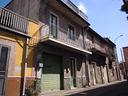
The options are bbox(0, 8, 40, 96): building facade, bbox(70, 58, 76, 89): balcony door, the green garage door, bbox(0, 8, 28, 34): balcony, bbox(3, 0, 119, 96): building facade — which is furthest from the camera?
bbox(70, 58, 76, 89): balcony door

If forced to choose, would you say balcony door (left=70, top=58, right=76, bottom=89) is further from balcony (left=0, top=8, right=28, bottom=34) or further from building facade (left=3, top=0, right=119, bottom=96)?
balcony (left=0, top=8, right=28, bottom=34)

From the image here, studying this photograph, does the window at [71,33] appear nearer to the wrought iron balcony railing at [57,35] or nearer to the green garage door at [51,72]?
the wrought iron balcony railing at [57,35]

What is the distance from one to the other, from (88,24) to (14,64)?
10989mm

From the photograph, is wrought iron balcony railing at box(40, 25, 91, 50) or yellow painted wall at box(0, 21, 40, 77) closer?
yellow painted wall at box(0, 21, 40, 77)

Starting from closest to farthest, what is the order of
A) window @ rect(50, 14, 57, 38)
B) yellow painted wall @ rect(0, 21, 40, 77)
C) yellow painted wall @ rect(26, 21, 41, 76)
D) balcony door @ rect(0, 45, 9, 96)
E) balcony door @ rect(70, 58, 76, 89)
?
balcony door @ rect(0, 45, 9, 96) → yellow painted wall @ rect(0, 21, 40, 77) → yellow painted wall @ rect(26, 21, 41, 76) → window @ rect(50, 14, 57, 38) → balcony door @ rect(70, 58, 76, 89)

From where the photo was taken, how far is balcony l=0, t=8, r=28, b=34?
9170mm

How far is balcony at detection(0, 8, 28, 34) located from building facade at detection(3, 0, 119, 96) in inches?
16.4

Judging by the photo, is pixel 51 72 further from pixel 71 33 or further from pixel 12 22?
pixel 71 33

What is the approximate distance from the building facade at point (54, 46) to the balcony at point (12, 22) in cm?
42

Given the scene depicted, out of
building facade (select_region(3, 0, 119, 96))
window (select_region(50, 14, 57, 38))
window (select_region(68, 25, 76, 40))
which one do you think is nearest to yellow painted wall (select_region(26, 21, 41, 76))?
building facade (select_region(3, 0, 119, 96))

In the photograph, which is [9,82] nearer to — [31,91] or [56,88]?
[31,91]

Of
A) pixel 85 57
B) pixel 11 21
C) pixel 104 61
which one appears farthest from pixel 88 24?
pixel 11 21

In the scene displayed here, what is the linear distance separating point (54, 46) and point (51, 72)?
81.6 inches

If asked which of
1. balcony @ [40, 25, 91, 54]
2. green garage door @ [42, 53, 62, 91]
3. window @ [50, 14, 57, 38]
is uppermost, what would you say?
window @ [50, 14, 57, 38]
